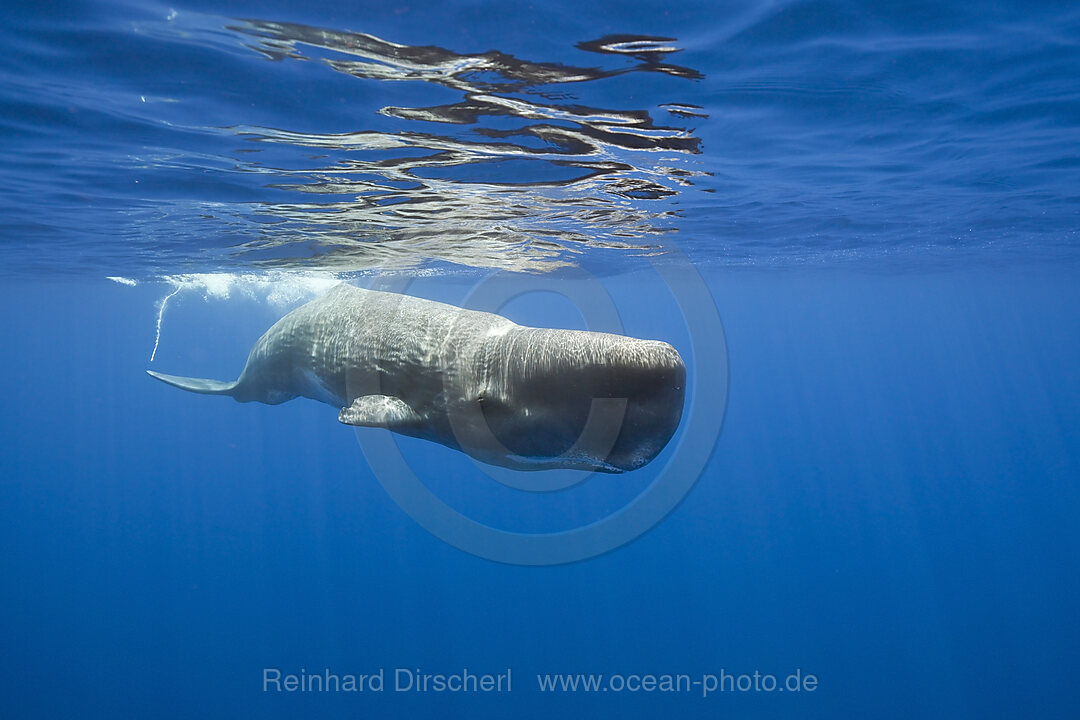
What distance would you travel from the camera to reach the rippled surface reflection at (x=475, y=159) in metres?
6.71

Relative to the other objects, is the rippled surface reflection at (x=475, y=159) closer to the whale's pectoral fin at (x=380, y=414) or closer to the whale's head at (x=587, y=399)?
the whale's pectoral fin at (x=380, y=414)

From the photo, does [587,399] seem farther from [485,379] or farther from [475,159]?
[475,159]

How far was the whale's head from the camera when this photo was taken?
279 centimetres

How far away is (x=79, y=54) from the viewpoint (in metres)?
6.48

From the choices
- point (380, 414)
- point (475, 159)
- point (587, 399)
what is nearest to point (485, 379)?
point (380, 414)

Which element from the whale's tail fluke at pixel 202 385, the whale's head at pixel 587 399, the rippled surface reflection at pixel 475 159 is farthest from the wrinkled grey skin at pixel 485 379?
the rippled surface reflection at pixel 475 159

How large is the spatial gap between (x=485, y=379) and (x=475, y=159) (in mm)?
7114

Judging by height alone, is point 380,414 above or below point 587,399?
below

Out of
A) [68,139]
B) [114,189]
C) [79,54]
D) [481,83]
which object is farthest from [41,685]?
[481,83]

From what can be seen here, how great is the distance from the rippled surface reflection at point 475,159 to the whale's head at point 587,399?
468 cm

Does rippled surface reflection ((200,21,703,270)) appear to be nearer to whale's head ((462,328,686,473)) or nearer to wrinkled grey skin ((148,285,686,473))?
wrinkled grey skin ((148,285,686,473))

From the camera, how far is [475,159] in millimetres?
9977

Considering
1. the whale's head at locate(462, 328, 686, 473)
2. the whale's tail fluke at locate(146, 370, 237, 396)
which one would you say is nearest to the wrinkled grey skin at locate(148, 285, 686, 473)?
the whale's head at locate(462, 328, 686, 473)

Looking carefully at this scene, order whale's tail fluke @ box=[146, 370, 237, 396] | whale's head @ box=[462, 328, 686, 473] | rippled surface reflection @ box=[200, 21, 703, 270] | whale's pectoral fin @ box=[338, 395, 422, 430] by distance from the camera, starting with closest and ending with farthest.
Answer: whale's head @ box=[462, 328, 686, 473]
whale's pectoral fin @ box=[338, 395, 422, 430]
rippled surface reflection @ box=[200, 21, 703, 270]
whale's tail fluke @ box=[146, 370, 237, 396]
